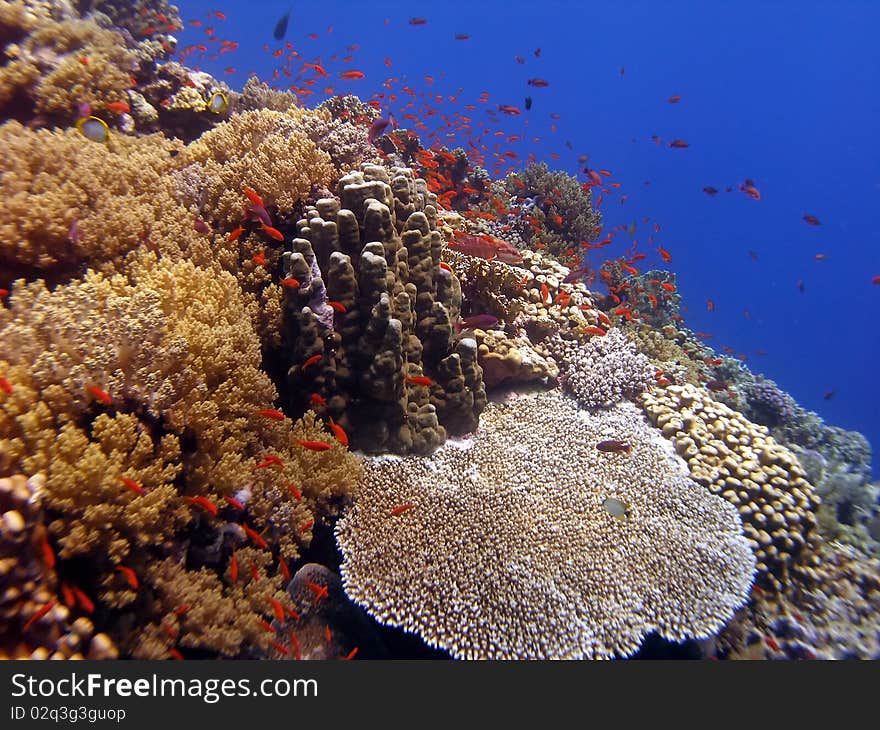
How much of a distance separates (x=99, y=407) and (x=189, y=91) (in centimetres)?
734

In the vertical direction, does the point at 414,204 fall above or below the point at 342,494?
above

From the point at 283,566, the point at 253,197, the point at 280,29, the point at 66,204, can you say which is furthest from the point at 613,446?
the point at 280,29

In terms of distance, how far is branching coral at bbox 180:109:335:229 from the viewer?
5.24 m

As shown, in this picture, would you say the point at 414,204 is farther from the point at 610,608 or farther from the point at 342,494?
the point at 610,608

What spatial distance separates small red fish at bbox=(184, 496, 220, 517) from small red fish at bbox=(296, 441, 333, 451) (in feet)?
3.03

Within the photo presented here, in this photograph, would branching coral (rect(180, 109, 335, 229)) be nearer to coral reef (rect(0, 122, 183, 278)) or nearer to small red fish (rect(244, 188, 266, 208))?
small red fish (rect(244, 188, 266, 208))

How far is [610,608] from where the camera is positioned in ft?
14.6

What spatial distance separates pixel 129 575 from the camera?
293 cm

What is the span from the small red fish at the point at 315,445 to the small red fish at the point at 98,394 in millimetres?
1541

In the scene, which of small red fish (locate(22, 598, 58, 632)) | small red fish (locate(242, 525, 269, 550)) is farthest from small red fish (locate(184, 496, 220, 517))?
small red fish (locate(22, 598, 58, 632))

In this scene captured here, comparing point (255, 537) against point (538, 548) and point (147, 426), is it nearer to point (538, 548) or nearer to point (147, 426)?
point (147, 426)

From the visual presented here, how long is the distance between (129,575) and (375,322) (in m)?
2.76

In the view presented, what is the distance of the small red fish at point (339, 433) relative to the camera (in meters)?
4.57

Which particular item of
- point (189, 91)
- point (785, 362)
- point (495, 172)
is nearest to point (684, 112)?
point (785, 362)
